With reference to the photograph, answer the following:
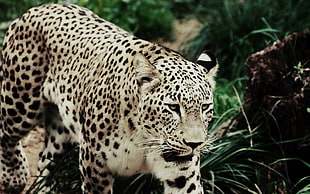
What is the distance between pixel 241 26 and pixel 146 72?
4.88 metres

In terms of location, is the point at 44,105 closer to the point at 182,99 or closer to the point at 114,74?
the point at 114,74

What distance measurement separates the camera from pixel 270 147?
21.9ft

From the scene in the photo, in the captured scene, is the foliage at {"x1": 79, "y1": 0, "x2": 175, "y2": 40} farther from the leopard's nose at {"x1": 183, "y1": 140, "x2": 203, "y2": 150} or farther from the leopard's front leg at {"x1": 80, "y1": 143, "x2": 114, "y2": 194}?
the leopard's nose at {"x1": 183, "y1": 140, "x2": 203, "y2": 150}

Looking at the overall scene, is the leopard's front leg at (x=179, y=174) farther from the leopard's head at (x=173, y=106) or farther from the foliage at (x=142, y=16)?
the foliage at (x=142, y=16)

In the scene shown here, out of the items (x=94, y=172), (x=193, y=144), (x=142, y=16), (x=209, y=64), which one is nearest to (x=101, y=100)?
(x=94, y=172)

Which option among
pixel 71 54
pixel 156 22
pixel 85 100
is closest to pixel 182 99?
pixel 85 100

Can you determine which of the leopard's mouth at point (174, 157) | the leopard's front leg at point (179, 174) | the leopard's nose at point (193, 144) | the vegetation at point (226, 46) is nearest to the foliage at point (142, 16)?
the vegetation at point (226, 46)

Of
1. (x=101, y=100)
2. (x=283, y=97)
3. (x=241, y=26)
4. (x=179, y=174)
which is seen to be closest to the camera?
(x=179, y=174)

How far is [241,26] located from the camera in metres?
9.50

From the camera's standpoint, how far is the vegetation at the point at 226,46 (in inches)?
254

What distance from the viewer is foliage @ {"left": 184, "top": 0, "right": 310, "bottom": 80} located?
9.15m

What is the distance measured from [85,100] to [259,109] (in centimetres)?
187

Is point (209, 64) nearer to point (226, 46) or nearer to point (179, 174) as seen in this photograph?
point (179, 174)

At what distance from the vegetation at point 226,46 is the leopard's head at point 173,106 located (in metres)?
0.76
